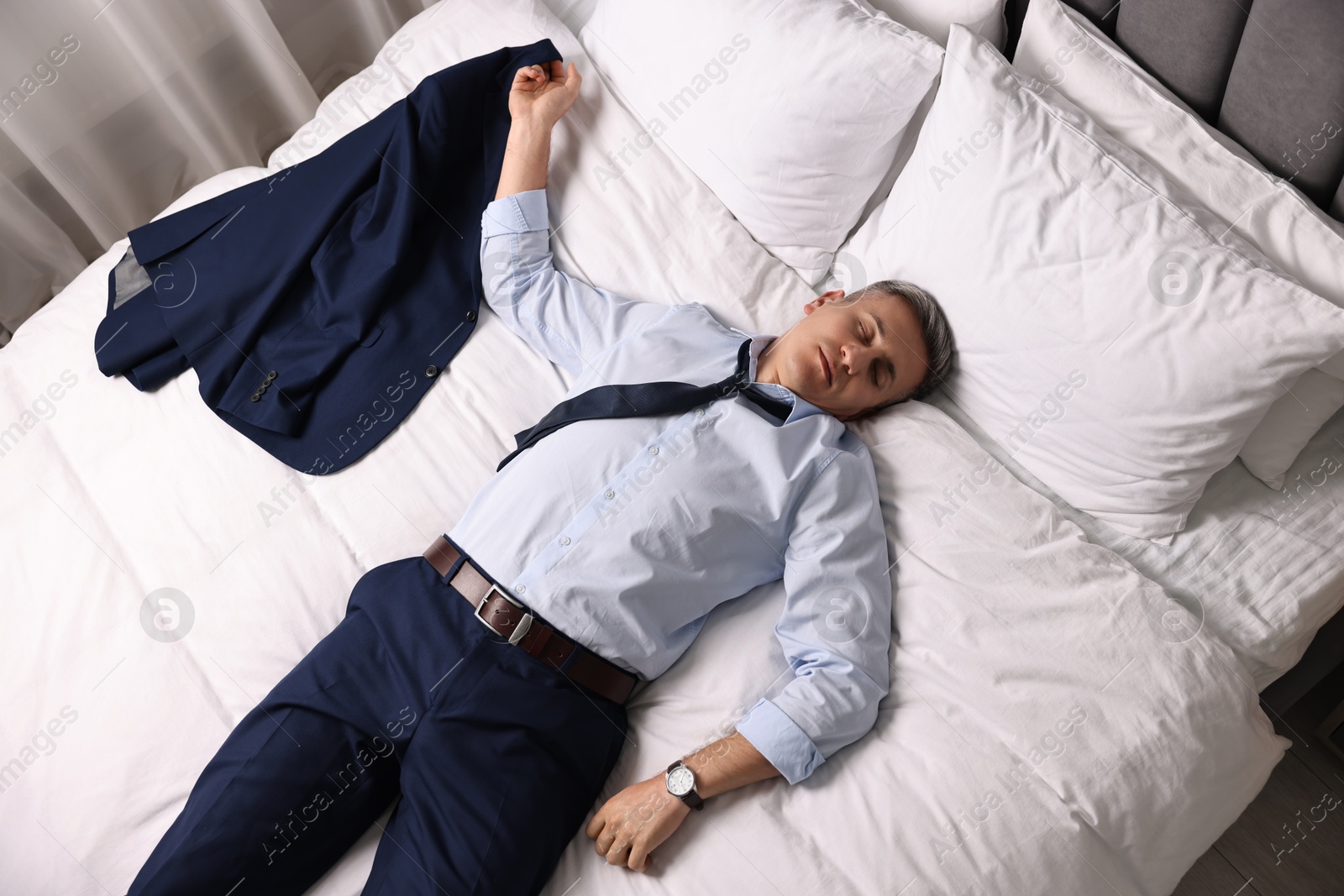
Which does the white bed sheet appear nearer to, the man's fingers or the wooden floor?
the wooden floor

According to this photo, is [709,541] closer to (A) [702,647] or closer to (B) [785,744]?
(A) [702,647]

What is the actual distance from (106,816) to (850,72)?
160cm

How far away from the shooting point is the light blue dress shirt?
4.04 ft

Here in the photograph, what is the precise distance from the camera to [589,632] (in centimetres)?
127

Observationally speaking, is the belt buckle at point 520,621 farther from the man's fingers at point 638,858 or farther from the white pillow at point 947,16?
the white pillow at point 947,16

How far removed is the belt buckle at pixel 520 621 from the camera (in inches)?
49.0

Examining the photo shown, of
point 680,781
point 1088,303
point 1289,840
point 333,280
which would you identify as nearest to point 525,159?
point 333,280

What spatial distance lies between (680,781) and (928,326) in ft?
2.64

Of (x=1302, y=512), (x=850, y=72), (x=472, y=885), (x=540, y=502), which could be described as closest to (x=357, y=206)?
(x=540, y=502)

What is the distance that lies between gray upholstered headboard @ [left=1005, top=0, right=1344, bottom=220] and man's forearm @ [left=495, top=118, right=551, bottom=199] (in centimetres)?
99

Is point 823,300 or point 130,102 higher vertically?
point 130,102

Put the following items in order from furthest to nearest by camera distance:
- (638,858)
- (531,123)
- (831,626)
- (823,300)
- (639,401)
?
(531,123)
(823,300)
(639,401)
(831,626)
(638,858)

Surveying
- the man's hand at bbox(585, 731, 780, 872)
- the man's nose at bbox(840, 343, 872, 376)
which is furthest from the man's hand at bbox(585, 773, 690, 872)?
the man's nose at bbox(840, 343, 872, 376)

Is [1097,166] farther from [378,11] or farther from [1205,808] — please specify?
[378,11]
